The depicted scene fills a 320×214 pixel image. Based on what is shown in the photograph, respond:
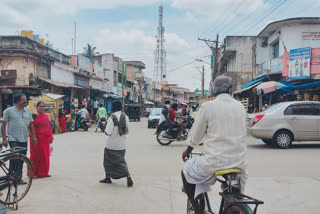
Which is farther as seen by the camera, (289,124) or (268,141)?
(268,141)

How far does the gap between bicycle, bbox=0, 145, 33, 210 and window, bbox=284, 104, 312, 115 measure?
29.1ft

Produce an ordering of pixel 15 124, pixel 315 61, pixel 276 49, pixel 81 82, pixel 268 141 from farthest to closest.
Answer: pixel 81 82, pixel 276 49, pixel 315 61, pixel 268 141, pixel 15 124

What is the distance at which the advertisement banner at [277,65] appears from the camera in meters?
20.4

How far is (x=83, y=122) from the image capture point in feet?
63.9

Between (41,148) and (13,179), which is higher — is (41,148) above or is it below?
above

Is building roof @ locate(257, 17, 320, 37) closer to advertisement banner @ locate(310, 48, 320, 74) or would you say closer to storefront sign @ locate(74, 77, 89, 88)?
advertisement banner @ locate(310, 48, 320, 74)

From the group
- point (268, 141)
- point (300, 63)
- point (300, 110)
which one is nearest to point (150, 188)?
point (300, 110)

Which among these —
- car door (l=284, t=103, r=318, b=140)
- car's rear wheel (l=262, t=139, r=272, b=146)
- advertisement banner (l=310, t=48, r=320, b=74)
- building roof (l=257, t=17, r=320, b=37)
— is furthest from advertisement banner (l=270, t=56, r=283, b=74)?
car door (l=284, t=103, r=318, b=140)

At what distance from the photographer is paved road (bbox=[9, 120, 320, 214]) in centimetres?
458

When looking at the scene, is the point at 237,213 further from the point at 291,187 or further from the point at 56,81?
the point at 56,81

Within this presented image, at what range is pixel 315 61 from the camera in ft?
56.2

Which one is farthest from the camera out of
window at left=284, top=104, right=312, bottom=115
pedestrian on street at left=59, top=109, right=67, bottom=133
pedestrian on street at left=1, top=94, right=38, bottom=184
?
pedestrian on street at left=59, top=109, right=67, bottom=133

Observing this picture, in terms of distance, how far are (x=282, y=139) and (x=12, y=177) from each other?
8890 mm

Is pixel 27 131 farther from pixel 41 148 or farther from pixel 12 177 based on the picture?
pixel 12 177
